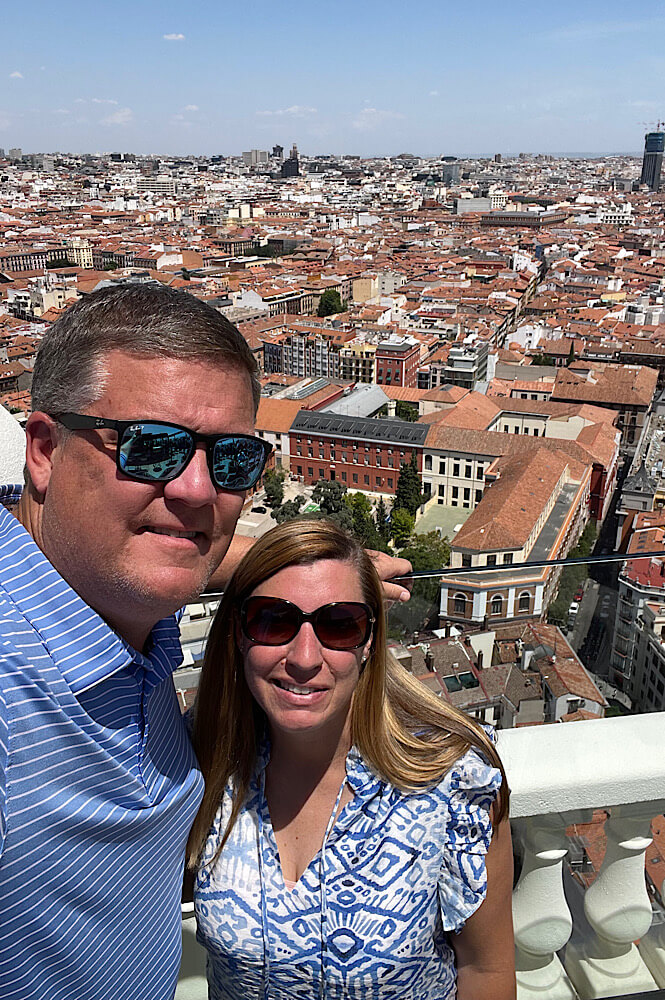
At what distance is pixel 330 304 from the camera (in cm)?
1919

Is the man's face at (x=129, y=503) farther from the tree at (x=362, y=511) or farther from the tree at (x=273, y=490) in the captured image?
the tree at (x=273, y=490)

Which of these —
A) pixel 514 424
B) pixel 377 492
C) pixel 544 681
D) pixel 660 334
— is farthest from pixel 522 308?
pixel 544 681

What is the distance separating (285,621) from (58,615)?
0.51ft

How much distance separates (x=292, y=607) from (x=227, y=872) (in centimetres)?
16

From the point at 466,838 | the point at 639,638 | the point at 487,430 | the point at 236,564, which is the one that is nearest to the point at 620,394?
the point at 487,430

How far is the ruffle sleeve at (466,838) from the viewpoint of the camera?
19.0 inches

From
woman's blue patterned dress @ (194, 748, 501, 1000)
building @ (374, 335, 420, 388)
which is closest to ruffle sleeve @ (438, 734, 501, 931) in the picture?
woman's blue patterned dress @ (194, 748, 501, 1000)

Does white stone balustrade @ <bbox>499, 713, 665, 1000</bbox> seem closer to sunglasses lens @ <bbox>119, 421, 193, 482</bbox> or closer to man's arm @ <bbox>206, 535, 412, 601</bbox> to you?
man's arm @ <bbox>206, 535, 412, 601</bbox>

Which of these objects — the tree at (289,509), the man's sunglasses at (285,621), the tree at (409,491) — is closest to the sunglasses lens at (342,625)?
the man's sunglasses at (285,621)

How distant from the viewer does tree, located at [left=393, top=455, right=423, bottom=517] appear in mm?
10055

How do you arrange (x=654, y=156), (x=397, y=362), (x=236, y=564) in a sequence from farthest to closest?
(x=654, y=156), (x=397, y=362), (x=236, y=564)

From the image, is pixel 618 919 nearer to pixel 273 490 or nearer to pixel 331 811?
pixel 331 811

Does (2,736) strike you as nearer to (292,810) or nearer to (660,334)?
(292,810)

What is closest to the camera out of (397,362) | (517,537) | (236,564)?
(236,564)
